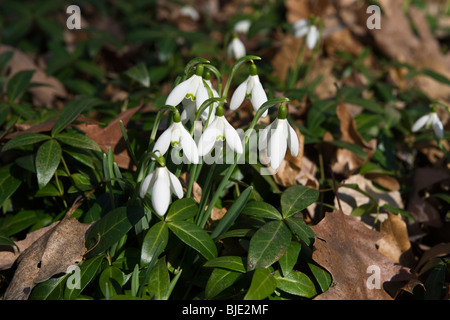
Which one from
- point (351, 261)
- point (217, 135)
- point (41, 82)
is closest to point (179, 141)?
point (217, 135)

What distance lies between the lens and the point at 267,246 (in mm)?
1429

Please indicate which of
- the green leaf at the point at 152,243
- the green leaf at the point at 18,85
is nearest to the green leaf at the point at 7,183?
the green leaf at the point at 18,85

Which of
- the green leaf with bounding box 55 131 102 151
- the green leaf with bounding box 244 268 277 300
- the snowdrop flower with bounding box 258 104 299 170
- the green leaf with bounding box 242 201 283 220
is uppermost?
the snowdrop flower with bounding box 258 104 299 170

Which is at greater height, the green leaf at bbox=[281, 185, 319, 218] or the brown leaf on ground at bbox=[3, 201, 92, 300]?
the green leaf at bbox=[281, 185, 319, 218]

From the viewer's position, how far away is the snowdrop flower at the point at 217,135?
52.2 inches

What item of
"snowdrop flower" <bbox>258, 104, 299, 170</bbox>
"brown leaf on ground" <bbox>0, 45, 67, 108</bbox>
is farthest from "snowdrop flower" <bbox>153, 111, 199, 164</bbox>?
"brown leaf on ground" <bbox>0, 45, 67, 108</bbox>

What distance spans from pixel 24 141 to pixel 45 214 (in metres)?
0.38

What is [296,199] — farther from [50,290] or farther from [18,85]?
[18,85]

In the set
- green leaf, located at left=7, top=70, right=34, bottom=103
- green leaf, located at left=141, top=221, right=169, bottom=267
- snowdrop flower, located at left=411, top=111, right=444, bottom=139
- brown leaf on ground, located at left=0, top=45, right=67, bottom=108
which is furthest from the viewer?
brown leaf on ground, located at left=0, top=45, right=67, bottom=108

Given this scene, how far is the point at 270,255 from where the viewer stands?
1.41 m

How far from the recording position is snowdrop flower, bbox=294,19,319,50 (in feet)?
8.83

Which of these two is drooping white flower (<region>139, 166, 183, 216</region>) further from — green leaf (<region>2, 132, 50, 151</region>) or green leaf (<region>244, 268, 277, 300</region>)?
green leaf (<region>2, 132, 50, 151</region>)

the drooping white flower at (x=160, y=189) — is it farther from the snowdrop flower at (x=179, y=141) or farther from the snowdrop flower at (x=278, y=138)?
the snowdrop flower at (x=278, y=138)

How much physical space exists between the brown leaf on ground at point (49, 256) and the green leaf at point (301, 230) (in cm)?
73
